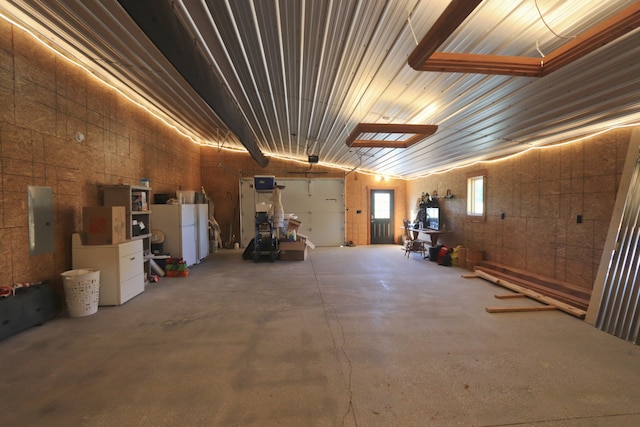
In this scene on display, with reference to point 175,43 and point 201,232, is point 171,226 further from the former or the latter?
point 175,43

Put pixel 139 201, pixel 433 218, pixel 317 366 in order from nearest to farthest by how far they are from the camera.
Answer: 1. pixel 317 366
2. pixel 139 201
3. pixel 433 218

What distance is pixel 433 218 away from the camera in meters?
8.02

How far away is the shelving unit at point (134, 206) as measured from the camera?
15.2 ft

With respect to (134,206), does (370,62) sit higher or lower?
higher

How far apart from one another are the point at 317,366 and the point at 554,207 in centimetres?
477

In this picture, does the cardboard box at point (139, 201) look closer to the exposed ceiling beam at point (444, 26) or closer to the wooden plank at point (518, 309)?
the exposed ceiling beam at point (444, 26)

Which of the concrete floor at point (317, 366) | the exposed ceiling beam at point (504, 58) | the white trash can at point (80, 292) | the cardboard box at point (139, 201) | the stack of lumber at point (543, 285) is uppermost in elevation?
the exposed ceiling beam at point (504, 58)

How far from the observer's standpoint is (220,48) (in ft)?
10.0

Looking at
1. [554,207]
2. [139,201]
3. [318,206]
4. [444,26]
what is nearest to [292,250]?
[318,206]

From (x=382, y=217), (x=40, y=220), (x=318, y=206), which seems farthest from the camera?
(x=382, y=217)

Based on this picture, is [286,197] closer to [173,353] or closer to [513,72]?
[173,353]

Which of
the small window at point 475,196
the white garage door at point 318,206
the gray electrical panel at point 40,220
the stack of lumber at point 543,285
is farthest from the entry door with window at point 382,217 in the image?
the gray electrical panel at point 40,220

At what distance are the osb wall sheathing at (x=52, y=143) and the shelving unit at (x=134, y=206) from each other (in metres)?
0.20

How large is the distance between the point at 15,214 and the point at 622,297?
7.18 metres
